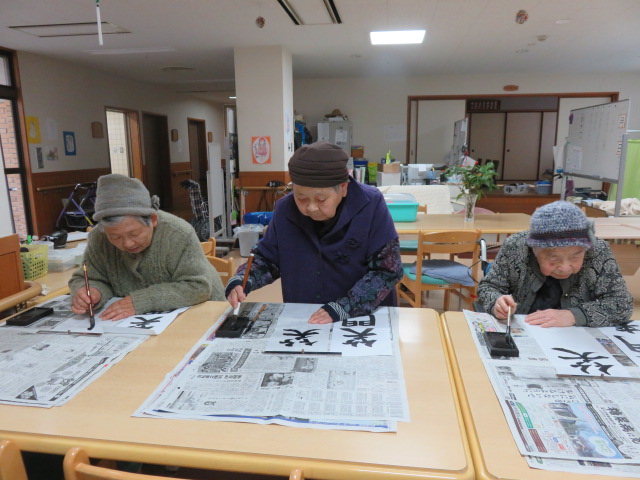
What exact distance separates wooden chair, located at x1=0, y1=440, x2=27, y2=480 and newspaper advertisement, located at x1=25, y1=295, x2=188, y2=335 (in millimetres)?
543

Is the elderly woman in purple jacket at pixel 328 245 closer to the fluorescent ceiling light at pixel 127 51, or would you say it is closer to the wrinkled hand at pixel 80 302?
the wrinkled hand at pixel 80 302

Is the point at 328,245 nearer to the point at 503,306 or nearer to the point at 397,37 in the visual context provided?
the point at 503,306

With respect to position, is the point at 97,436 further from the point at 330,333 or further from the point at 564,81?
the point at 564,81

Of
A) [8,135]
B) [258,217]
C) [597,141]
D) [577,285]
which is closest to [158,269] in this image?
[577,285]

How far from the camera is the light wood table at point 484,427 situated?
0.83 metres

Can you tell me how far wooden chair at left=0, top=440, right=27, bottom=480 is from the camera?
2.97 ft

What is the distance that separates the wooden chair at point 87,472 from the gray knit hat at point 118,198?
89cm

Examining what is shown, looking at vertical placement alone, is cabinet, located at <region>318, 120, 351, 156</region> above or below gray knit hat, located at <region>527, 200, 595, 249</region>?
above

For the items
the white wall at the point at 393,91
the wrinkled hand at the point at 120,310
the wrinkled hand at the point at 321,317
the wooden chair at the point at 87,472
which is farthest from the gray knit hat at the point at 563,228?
the white wall at the point at 393,91

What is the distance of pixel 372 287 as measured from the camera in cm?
156

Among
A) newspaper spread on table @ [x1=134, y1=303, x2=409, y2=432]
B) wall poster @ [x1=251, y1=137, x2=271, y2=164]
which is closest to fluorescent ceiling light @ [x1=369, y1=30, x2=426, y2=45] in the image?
wall poster @ [x1=251, y1=137, x2=271, y2=164]

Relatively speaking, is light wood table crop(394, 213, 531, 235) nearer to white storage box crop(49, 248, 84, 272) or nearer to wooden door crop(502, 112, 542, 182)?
white storage box crop(49, 248, 84, 272)

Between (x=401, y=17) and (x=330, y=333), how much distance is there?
4189 mm

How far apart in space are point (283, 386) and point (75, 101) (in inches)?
291
